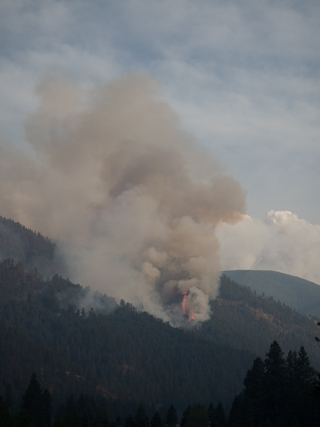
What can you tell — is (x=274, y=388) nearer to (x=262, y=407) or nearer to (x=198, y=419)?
(x=262, y=407)

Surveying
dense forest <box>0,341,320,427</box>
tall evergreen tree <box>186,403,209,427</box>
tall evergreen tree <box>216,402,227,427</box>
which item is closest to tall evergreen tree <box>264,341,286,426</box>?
dense forest <box>0,341,320,427</box>

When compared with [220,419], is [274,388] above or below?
above

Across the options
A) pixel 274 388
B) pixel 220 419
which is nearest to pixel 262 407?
pixel 274 388

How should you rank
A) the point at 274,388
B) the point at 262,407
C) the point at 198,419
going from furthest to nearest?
the point at 198,419
the point at 274,388
the point at 262,407

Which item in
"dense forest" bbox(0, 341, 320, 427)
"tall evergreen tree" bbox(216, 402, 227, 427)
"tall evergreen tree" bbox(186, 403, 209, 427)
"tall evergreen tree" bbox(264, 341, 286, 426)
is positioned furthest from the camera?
"tall evergreen tree" bbox(186, 403, 209, 427)

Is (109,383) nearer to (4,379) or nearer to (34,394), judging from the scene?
(4,379)

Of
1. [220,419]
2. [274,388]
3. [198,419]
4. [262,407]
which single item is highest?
[274,388]

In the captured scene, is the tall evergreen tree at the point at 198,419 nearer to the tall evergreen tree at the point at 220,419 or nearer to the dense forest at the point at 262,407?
the dense forest at the point at 262,407

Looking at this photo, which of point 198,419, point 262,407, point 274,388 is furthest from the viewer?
point 198,419

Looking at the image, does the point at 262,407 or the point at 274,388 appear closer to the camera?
the point at 262,407

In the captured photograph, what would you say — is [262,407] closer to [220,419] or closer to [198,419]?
[220,419]

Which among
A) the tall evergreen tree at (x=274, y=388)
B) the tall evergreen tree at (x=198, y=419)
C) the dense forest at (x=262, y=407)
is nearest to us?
the dense forest at (x=262, y=407)

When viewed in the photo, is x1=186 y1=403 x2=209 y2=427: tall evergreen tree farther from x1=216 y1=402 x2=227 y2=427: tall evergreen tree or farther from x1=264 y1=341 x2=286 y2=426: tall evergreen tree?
x1=264 y1=341 x2=286 y2=426: tall evergreen tree

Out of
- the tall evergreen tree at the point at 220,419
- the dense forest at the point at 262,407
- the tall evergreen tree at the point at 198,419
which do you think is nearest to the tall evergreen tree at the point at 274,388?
the dense forest at the point at 262,407
